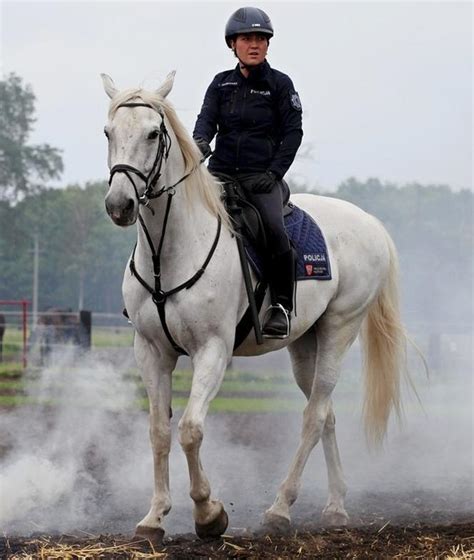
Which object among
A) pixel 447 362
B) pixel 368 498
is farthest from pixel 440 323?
pixel 368 498

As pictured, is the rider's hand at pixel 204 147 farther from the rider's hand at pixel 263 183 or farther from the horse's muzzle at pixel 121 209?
the horse's muzzle at pixel 121 209

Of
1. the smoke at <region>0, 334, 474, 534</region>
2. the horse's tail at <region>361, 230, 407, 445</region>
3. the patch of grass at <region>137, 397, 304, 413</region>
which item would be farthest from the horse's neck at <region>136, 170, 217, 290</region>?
the patch of grass at <region>137, 397, 304, 413</region>

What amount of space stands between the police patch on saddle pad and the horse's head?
1731 millimetres

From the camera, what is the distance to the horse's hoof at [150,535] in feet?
24.0

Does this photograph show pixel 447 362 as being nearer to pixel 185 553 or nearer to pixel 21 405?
pixel 21 405

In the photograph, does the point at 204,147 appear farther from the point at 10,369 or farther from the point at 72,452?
the point at 10,369

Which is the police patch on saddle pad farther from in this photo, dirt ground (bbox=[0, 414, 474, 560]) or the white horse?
dirt ground (bbox=[0, 414, 474, 560])

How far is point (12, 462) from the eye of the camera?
10.2m

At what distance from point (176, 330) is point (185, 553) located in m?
1.42

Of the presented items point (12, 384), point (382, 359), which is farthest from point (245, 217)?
point (12, 384)

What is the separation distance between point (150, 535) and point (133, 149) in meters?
2.44

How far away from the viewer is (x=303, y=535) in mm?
7688

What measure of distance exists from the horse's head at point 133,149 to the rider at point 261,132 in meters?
1.04

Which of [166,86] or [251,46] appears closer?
[166,86]
